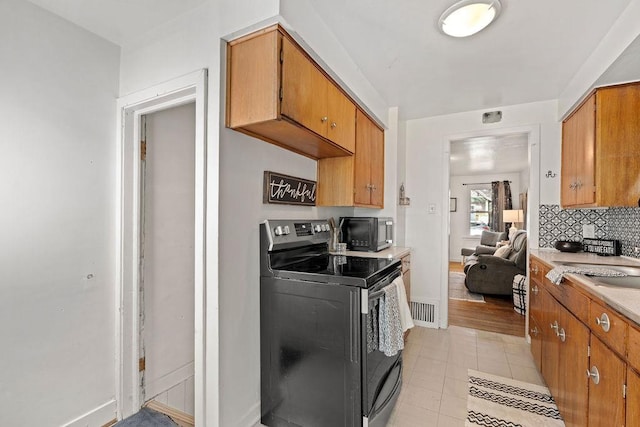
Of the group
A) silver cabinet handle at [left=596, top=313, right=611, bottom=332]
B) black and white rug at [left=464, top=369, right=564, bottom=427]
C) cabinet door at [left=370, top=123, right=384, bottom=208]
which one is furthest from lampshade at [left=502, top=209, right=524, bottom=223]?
silver cabinet handle at [left=596, top=313, right=611, bottom=332]

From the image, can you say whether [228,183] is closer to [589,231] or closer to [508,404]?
[508,404]

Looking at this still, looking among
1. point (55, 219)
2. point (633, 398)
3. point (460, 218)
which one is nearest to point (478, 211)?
point (460, 218)

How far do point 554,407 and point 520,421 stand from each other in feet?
1.09

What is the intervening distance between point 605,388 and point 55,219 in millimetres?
2687

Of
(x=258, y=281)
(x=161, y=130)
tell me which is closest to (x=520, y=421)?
(x=258, y=281)

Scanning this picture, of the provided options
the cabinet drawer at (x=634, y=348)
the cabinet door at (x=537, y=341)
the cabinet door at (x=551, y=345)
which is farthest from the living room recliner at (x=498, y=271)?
the cabinet drawer at (x=634, y=348)

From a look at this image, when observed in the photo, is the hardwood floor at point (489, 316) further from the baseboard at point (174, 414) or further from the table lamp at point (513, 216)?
the table lamp at point (513, 216)

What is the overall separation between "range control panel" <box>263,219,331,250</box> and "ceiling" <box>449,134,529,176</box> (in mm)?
2246

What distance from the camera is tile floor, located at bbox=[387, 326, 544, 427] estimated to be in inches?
73.2

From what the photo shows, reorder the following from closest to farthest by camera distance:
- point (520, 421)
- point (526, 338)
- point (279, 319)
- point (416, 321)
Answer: point (279, 319) → point (520, 421) → point (526, 338) → point (416, 321)

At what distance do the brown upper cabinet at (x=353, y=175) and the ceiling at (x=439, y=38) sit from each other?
47cm

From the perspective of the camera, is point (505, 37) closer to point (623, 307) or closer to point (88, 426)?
point (623, 307)

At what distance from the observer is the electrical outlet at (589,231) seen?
2.67 meters

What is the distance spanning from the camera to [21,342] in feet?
4.83
